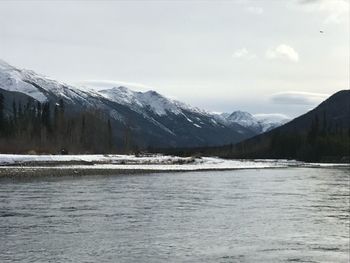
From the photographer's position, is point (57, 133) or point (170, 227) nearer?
point (170, 227)

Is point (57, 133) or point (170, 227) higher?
point (57, 133)

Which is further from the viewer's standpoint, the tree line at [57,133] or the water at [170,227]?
the tree line at [57,133]

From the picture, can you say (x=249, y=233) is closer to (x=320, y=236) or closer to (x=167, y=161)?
(x=320, y=236)

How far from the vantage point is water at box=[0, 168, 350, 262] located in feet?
62.8

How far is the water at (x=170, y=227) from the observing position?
62.8ft

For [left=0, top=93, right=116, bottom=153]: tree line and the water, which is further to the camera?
[left=0, top=93, right=116, bottom=153]: tree line

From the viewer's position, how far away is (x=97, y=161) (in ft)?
319

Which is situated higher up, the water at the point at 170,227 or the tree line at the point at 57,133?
the tree line at the point at 57,133

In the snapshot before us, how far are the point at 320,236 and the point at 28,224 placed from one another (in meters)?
13.7

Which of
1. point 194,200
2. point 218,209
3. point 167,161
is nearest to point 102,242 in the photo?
point 218,209

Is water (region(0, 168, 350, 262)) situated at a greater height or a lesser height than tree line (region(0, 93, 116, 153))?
lesser

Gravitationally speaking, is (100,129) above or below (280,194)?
above

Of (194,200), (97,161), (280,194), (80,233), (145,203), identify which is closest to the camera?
(80,233)

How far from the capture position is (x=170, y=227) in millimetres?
25219
